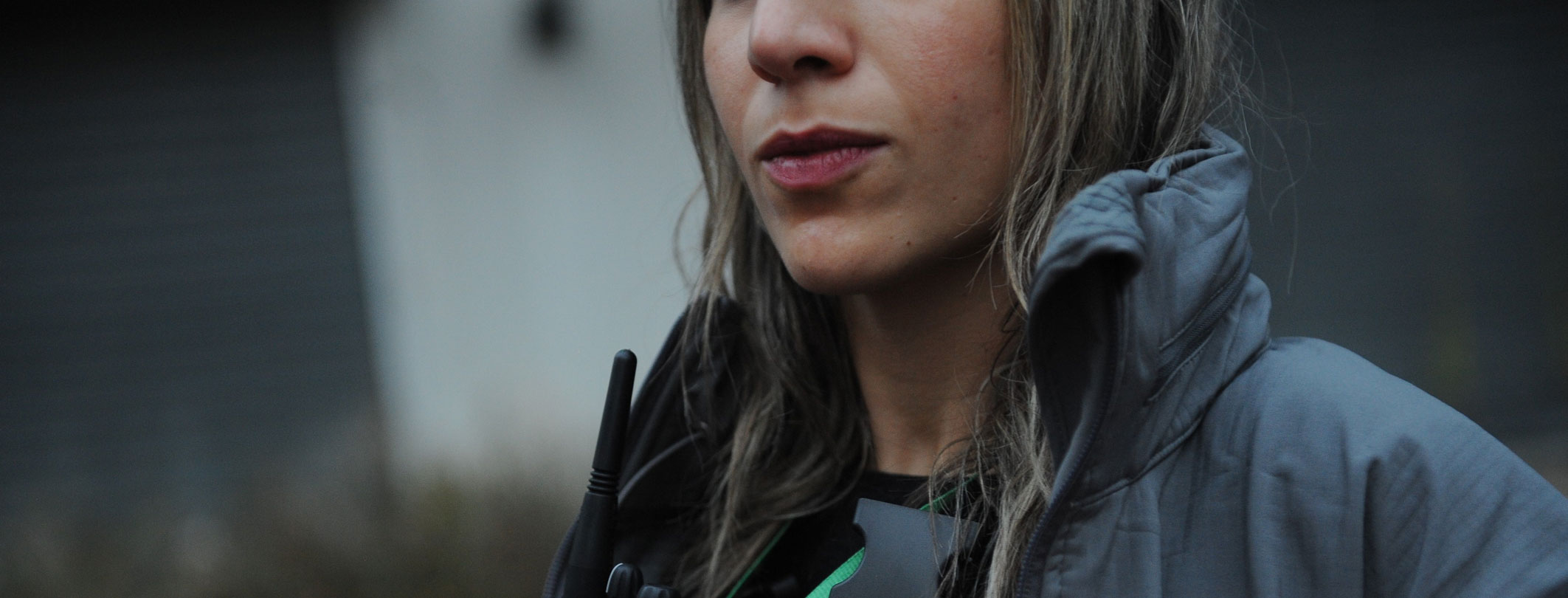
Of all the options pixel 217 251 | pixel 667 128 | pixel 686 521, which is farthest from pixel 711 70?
pixel 217 251

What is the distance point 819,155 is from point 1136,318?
45 cm

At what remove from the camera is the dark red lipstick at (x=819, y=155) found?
1.34m

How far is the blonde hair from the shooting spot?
1301 mm

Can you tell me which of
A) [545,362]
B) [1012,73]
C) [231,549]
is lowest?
[231,549]

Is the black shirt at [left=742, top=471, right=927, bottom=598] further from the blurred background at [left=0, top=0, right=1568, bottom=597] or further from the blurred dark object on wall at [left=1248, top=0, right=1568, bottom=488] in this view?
the blurred dark object on wall at [left=1248, top=0, right=1568, bottom=488]

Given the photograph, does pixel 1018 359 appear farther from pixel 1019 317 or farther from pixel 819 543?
pixel 819 543

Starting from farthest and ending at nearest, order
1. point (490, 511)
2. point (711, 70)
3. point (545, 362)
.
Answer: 1. point (545, 362)
2. point (490, 511)
3. point (711, 70)

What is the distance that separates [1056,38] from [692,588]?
92cm

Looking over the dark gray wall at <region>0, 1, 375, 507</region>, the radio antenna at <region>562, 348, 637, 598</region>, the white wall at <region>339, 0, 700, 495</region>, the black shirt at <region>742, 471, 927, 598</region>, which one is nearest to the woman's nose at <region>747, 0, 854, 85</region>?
the radio antenna at <region>562, 348, 637, 598</region>

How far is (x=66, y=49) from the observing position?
559 cm

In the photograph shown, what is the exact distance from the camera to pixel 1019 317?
54.7 inches

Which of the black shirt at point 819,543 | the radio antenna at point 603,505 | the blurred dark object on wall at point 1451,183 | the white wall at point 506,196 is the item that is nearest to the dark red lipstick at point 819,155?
the radio antenna at point 603,505

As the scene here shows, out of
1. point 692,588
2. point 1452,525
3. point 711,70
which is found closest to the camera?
point 1452,525

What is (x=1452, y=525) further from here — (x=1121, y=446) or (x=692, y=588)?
(x=692, y=588)
